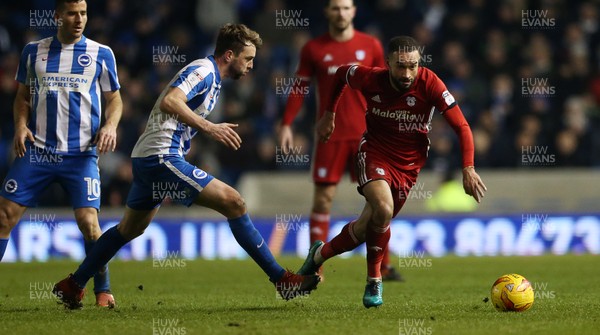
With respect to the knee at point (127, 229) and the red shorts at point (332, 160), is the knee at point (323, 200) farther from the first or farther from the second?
the knee at point (127, 229)

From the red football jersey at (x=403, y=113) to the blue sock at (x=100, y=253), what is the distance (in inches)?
77.2

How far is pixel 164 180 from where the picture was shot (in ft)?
24.6

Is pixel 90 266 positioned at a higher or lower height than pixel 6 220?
lower

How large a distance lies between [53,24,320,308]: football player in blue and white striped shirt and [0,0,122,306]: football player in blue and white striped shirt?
0.36 metres

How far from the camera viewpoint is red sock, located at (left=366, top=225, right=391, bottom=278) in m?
7.85

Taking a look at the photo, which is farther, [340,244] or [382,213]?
[340,244]

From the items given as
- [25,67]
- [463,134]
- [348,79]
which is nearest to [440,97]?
[463,134]

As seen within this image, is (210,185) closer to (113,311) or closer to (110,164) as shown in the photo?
(113,311)

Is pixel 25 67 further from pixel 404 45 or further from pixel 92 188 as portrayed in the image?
pixel 404 45

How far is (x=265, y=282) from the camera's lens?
10.5 metres

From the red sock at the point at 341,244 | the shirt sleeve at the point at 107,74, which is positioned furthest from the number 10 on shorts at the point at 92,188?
the red sock at the point at 341,244

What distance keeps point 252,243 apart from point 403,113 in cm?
147

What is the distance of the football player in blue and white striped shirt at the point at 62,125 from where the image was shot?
25.9 ft

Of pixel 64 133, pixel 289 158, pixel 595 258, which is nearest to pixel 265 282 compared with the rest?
pixel 64 133
